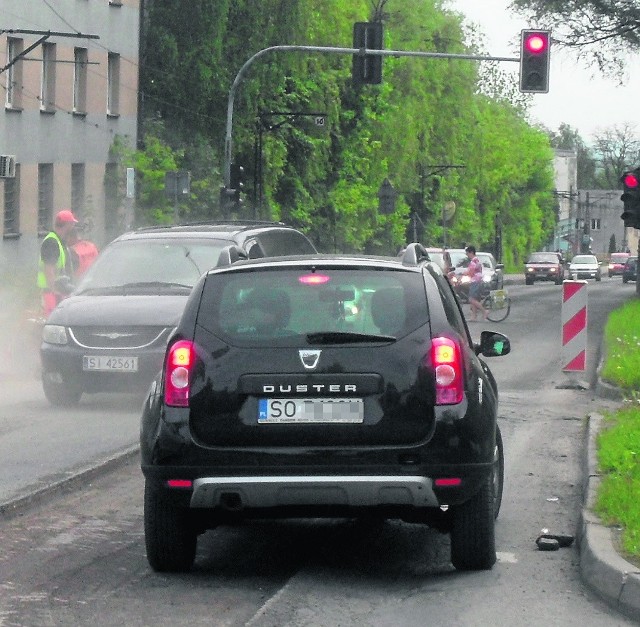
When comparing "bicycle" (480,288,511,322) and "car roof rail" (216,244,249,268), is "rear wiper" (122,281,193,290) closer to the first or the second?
"car roof rail" (216,244,249,268)

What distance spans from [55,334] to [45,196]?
105 feet

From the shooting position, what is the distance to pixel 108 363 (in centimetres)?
1505

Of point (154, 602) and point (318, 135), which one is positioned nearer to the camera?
point (154, 602)

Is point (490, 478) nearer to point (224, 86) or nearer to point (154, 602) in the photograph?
point (154, 602)

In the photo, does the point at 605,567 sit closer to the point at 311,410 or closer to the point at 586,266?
the point at 311,410

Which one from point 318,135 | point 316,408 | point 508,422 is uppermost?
point 318,135

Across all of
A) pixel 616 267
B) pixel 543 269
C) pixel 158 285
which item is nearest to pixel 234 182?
pixel 158 285

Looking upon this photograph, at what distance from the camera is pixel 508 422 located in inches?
572

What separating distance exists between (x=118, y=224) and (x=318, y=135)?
29.5 feet

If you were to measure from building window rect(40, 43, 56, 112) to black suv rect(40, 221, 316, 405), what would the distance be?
98.7 feet

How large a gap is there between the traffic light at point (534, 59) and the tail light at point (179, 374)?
1961 cm

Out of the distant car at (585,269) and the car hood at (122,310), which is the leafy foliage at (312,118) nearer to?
the distant car at (585,269)

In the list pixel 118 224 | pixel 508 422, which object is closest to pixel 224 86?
pixel 118 224

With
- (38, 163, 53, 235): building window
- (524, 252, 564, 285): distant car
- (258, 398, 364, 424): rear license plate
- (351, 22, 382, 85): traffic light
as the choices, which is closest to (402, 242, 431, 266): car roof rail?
(258, 398, 364, 424): rear license plate
